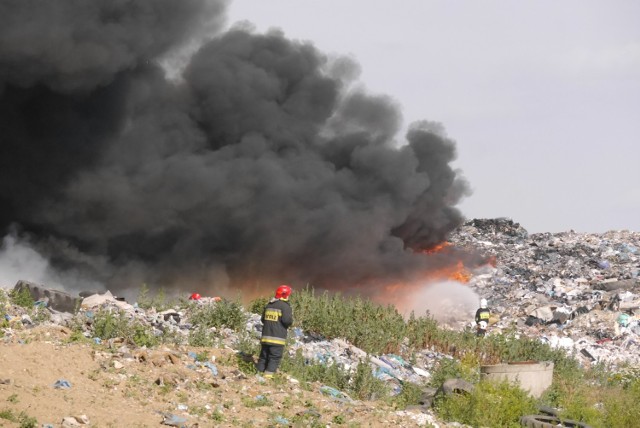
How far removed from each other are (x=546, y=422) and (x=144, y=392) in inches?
179

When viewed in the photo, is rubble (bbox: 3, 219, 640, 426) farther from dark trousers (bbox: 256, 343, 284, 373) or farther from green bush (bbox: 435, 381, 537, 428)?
dark trousers (bbox: 256, 343, 284, 373)

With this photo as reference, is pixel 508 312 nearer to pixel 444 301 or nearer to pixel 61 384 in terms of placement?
pixel 444 301

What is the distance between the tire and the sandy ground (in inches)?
55.5

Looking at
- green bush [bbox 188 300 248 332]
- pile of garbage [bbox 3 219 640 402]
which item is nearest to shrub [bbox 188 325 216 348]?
pile of garbage [bbox 3 219 640 402]

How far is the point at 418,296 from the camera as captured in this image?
23.8 m

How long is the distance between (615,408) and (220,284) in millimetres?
15199

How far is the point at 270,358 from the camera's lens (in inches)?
366

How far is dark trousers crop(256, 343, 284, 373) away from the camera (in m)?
9.27

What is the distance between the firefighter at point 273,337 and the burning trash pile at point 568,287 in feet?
25.0

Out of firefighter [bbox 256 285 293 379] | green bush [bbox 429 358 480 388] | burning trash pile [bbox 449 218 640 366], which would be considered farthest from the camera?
burning trash pile [bbox 449 218 640 366]

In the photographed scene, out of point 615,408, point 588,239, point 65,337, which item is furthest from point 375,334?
point 588,239

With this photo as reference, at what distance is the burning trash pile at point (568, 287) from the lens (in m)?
18.4

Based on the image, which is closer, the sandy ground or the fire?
the sandy ground

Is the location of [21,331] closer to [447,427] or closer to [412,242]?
[447,427]
